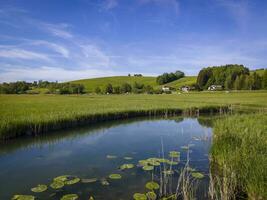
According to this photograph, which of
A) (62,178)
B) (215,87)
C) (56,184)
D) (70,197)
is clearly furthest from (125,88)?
(70,197)

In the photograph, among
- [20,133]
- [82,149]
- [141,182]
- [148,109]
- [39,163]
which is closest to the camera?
[141,182]

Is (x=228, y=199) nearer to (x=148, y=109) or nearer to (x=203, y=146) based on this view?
(x=203, y=146)

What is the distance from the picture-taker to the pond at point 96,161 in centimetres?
785

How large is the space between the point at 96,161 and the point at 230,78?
91.8m

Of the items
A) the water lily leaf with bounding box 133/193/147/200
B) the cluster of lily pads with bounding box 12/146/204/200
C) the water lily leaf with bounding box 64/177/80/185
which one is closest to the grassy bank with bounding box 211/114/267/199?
the cluster of lily pads with bounding box 12/146/204/200

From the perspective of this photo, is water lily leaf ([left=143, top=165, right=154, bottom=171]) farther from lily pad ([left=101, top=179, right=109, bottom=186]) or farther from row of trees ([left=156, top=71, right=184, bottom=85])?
row of trees ([left=156, top=71, right=184, bottom=85])

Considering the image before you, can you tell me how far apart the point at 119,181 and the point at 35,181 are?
9.67 ft

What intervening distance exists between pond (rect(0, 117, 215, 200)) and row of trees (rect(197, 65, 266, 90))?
74790 mm

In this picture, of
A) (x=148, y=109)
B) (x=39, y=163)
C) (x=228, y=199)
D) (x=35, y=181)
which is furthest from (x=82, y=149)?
(x=148, y=109)

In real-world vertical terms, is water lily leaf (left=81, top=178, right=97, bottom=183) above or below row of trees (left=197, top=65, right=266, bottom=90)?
below

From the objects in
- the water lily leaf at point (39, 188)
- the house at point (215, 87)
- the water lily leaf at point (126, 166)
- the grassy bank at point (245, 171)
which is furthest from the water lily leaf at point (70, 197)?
the house at point (215, 87)

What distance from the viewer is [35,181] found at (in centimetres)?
862

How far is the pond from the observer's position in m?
7.85

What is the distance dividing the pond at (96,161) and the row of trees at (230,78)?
245 ft
